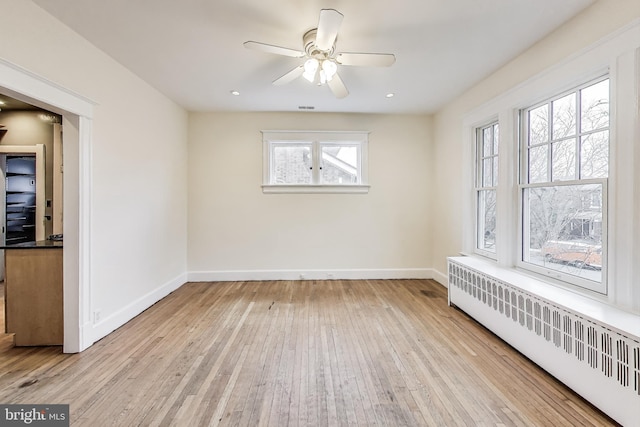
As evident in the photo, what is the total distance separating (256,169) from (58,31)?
275 centimetres

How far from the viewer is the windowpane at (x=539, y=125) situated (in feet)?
9.02

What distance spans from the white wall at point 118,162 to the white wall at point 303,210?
496 mm

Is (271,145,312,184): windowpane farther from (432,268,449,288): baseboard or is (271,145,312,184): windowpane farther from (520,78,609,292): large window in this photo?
(520,78,609,292): large window

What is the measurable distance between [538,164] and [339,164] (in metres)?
2.73

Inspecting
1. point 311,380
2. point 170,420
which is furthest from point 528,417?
point 170,420

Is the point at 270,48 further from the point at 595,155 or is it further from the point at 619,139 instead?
the point at 595,155

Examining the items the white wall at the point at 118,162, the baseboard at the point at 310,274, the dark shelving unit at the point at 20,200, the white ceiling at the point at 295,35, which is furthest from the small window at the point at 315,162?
the dark shelving unit at the point at 20,200

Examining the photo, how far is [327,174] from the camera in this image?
485 centimetres

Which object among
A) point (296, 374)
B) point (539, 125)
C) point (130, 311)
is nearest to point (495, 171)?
point (539, 125)

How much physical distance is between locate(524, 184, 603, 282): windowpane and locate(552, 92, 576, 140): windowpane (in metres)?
0.47

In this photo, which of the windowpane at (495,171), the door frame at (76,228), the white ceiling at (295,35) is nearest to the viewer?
the white ceiling at (295,35)

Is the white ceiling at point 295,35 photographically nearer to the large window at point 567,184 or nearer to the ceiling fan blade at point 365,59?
the ceiling fan blade at point 365,59

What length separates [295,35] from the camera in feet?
8.26

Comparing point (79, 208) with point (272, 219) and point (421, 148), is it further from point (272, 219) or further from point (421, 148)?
point (421, 148)
